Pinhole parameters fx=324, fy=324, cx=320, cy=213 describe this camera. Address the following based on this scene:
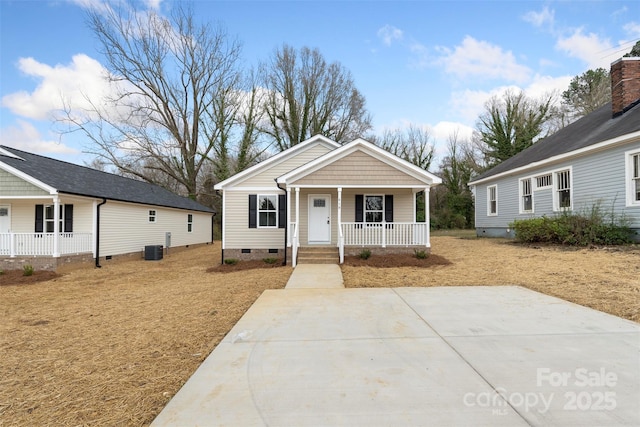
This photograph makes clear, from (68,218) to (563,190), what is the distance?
20008 mm

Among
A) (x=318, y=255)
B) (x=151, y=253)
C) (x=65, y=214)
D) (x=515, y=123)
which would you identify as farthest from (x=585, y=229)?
(x=515, y=123)

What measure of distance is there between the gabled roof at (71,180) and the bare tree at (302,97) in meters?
13.8

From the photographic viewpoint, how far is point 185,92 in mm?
27109

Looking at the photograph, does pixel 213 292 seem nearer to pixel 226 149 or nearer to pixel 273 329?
pixel 273 329

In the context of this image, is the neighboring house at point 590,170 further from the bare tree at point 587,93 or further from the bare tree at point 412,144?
the bare tree at point 412,144

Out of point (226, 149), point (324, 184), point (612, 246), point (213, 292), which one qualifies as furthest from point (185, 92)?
point (612, 246)

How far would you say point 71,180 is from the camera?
12945 mm

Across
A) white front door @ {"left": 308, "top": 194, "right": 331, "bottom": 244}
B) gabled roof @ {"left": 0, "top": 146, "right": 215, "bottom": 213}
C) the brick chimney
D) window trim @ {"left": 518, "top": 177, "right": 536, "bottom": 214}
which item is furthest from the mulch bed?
gabled roof @ {"left": 0, "top": 146, "right": 215, "bottom": 213}

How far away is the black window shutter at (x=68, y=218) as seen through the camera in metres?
12.9

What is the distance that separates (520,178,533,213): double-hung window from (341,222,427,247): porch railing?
7.33m

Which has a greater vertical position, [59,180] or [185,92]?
[185,92]

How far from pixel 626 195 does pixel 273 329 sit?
1223 cm

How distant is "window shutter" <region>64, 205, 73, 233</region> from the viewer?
1293 centimetres

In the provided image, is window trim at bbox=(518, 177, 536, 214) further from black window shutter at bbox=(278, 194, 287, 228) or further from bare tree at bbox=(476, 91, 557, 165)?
bare tree at bbox=(476, 91, 557, 165)
